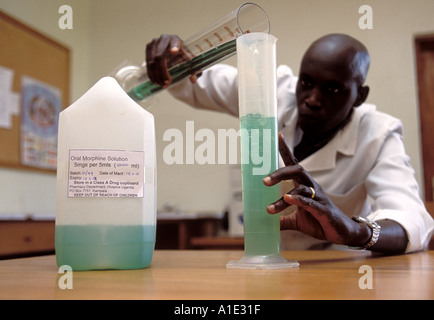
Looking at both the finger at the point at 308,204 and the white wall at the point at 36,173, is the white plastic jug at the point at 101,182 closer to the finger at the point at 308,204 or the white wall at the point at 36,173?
the finger at the point at 308,204

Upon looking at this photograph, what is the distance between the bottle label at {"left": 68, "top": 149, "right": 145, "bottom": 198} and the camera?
51cm

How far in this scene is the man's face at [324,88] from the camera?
107cm

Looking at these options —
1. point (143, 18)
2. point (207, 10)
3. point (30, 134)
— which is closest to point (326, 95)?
point (207, 10)

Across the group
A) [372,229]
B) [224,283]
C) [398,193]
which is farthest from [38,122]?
[224,283]

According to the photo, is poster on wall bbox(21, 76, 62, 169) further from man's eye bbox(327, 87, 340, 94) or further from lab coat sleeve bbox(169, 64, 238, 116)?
man's eye bbox(327, 87, 340, 94)

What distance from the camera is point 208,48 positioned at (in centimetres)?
82

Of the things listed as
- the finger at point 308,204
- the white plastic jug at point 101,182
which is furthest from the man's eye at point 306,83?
the white plastic jug at point 101,182

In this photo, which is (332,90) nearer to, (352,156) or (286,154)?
(352,156)

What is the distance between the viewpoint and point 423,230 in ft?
2.93

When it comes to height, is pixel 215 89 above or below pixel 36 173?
above

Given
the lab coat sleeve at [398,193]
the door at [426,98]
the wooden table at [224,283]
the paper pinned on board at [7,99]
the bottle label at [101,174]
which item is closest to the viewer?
the wooden table at [224,283]

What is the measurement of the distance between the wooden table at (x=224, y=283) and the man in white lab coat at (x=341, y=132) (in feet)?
0.79

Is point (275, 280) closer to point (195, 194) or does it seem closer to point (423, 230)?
point (423, 230)

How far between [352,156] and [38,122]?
188 cm
